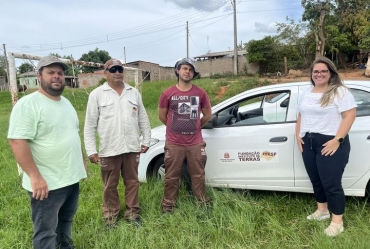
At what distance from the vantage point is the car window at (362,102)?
313 centimetres

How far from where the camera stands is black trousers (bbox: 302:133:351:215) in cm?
275

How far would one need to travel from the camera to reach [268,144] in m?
3.39

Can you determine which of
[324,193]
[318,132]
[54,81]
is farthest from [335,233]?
[54,81]

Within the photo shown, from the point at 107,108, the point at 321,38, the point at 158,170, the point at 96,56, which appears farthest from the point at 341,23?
the point at 96,56

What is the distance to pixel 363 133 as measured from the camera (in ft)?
9.96

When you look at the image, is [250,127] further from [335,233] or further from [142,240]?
[142,240]

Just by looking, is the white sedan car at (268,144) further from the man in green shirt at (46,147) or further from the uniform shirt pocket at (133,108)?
the man in green shirt at (46,147)

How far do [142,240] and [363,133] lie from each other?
2413 mm

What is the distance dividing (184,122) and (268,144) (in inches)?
38.7

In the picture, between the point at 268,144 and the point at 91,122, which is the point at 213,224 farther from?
the point at 91,122

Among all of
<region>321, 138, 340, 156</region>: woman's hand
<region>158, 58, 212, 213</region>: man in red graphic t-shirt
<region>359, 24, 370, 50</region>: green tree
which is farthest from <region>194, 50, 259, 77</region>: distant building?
<region>321, 138, 340, 156</region>: woman's hand

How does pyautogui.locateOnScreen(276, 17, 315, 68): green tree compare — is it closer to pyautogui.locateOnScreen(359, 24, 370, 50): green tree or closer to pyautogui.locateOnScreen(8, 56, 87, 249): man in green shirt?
pyautogui.locateOnScreen(359, 24, 370, 50): green tree

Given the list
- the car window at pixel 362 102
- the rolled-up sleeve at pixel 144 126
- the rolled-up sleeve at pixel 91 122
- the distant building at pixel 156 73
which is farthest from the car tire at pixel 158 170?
the distant building at pixel 156 73

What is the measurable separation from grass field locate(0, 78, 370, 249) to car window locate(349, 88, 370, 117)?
103 cm
